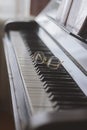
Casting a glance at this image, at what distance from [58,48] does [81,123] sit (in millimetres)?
767

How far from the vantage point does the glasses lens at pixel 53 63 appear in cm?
116

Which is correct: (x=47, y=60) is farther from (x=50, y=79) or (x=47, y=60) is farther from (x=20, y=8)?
(x=20, y=8)

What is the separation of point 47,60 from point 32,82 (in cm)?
29

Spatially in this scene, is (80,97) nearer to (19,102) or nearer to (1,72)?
(19,102)

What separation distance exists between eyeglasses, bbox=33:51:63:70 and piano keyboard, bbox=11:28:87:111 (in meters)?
0.02

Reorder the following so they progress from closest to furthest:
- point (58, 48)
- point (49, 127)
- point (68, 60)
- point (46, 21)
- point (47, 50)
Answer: point (49, 127), point (68, 60), point (58, 48), point (47, 50), point (46, 21)

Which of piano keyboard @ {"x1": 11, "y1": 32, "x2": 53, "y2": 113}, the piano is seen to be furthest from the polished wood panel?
piano keyboard @ {"x1": 11, "y1": 32, "x2": 53, "y2": 113}

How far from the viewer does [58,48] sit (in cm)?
130

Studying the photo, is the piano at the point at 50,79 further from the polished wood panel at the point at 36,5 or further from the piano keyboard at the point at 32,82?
the polished wood panel at the point at 36,5

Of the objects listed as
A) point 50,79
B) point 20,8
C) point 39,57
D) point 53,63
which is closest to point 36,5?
point 20,8

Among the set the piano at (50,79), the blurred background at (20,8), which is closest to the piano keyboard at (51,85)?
the piano at (50,79)

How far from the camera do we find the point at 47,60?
1279 mm

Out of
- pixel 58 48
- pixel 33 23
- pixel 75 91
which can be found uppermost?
pixel 75 91

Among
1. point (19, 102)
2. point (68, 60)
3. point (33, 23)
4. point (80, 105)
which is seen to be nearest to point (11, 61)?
point (68, 60)
